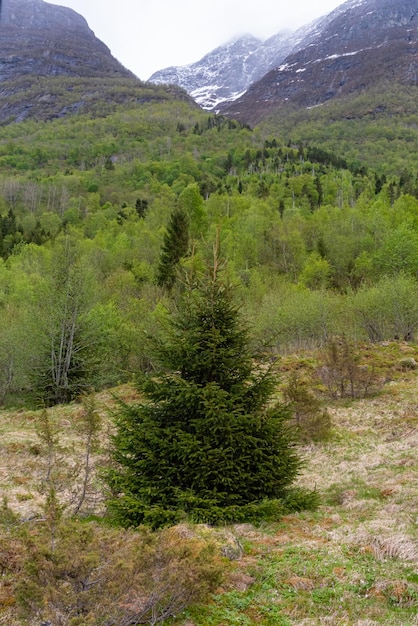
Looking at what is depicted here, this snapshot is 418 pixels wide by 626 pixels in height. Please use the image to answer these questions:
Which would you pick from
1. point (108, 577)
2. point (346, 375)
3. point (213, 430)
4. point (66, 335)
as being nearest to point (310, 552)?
point (213, 430)

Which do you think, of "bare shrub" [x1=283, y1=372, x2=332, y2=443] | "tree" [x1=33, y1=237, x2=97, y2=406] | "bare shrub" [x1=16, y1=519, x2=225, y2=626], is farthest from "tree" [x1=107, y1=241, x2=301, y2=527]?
"tree" [x1=33, y1=237, x2=97, y2=406]

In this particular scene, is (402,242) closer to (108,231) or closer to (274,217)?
(274,217)

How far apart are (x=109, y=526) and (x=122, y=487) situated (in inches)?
27.1

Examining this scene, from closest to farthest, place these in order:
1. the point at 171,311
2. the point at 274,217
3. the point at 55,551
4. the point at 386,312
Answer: the point at 55,551
the point at 171,311
the point at 386,312
the point at 274,217

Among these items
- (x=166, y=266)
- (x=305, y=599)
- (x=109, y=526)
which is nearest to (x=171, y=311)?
(x=109, y=526)

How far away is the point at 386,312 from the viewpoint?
117 ft

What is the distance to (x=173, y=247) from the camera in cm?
4791

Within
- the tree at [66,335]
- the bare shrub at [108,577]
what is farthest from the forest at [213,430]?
the tree at [66,335]

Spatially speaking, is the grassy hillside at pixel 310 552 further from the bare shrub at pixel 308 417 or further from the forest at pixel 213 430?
the bare shrub at pixel 308 417

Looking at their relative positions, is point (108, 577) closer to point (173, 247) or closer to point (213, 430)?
point (213, 430)

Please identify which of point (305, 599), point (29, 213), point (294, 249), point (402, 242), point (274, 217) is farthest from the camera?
point (29, 213)

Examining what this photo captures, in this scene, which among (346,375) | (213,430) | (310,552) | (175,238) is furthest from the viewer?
(175,238)

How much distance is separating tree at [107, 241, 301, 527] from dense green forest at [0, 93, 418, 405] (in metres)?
0.91

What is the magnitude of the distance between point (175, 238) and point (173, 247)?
3.38 feet
